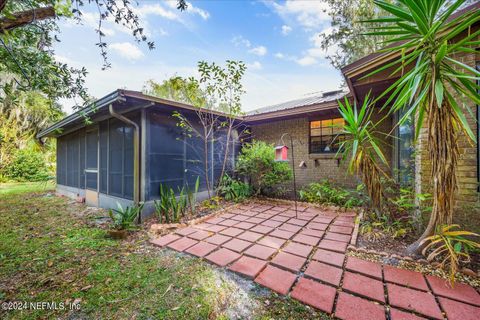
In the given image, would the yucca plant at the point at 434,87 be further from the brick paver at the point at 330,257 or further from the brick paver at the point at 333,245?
the brick paver at the point at 330,257

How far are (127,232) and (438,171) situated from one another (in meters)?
4.67

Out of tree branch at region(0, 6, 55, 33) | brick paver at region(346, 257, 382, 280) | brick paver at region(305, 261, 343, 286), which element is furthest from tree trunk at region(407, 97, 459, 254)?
tree branch at region(0, 6, 55, 33)

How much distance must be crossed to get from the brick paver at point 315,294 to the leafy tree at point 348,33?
35.9 feet

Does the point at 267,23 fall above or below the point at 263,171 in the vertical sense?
above

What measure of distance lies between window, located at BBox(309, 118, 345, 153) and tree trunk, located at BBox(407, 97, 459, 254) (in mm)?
3698

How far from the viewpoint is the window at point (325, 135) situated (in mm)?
5902

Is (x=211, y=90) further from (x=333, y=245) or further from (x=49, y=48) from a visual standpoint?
(x=333, y=245)

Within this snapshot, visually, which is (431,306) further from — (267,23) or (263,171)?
(267,23)

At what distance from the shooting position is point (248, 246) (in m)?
2.90

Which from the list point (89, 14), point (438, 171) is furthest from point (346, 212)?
point (89, 14)

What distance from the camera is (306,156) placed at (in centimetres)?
636

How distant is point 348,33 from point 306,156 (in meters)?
7.70

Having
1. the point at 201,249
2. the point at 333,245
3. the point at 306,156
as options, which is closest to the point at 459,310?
the point at 333,245

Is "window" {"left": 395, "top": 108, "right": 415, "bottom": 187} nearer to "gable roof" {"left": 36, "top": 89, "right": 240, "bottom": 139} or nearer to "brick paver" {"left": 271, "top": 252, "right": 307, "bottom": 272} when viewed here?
"brick paver" {"left": 271, "top": 252, "right": 307, "bottom": 272}
